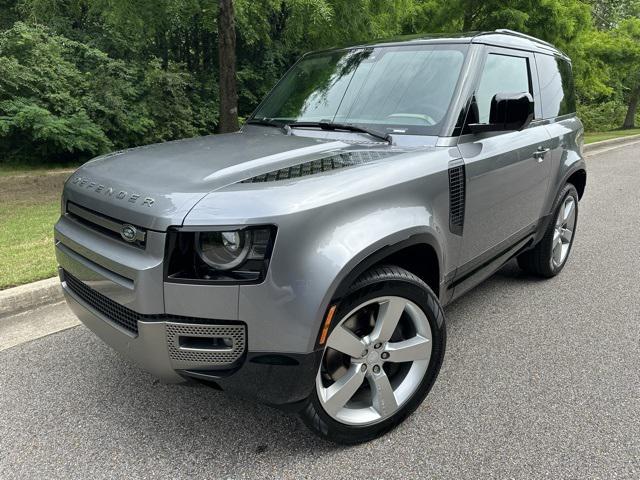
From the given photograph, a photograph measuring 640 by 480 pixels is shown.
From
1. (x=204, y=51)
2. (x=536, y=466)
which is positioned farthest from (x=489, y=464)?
(x=204, y=51)

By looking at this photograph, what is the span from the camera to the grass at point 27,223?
13.5 feet

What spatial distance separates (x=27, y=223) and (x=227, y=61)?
3.82 metres

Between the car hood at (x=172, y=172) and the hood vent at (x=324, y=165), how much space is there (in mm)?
55

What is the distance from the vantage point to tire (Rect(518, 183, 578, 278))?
13.6 ft

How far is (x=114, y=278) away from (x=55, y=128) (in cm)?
813

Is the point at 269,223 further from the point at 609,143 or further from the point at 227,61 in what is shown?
the point at 609,143

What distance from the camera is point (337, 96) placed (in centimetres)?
325

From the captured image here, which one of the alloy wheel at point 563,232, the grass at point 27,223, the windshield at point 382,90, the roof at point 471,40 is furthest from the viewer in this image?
the alloy wheel at point 563,232

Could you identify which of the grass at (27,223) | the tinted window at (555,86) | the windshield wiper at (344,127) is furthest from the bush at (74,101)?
the tinted window at (555,86)

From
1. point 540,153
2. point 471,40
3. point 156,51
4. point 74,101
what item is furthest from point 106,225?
point 156,51

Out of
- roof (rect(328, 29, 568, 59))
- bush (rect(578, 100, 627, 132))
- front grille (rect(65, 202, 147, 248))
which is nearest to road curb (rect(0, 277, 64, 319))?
front grille (rect(65, 202, 147, 248))

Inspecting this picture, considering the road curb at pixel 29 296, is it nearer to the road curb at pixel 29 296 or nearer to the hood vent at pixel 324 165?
the road curb at pixel 29 296

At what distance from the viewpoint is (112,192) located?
2.16 m

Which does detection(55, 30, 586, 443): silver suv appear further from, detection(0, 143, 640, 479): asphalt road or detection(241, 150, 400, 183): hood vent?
detection(0, 143, 640, 479): asphalt road
